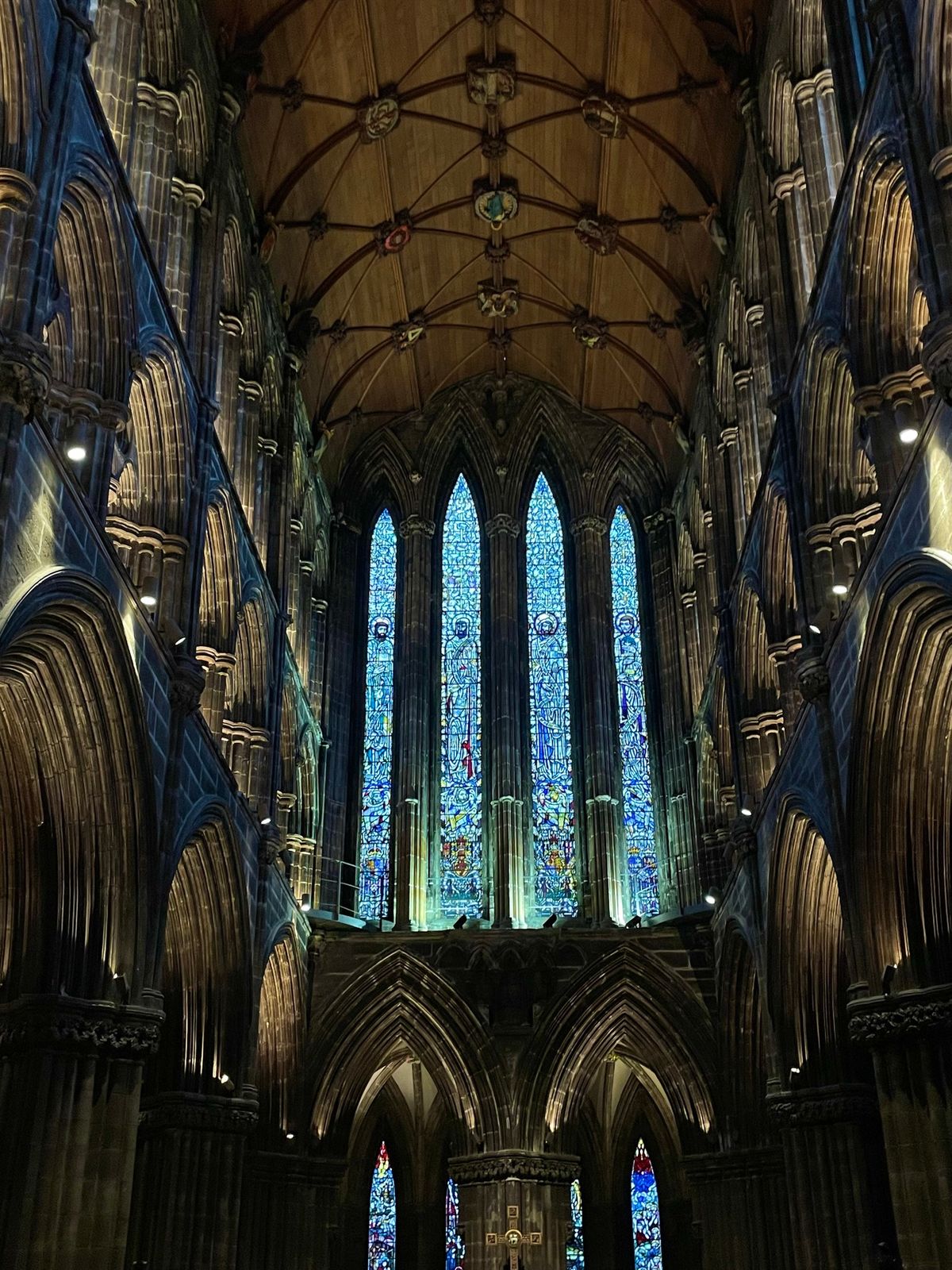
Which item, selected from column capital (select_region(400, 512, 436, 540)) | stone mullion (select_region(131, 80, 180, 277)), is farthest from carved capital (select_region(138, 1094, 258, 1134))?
column capital (select_region(400, 512, 436, 540))

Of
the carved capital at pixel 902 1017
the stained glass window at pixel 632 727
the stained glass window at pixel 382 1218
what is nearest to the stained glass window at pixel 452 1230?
the stained glass window at pixel 382 1218

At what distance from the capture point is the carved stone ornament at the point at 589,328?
96.4 ft

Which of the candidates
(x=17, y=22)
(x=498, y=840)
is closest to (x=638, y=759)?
(x=498, y=840)

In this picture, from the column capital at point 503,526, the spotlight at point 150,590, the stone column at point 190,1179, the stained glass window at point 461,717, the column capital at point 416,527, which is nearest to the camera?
the spotlight at point 150,590

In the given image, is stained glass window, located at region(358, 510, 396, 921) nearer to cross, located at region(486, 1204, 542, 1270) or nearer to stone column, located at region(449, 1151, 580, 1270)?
stone column, located at region(449, 1151, 580, 1270)

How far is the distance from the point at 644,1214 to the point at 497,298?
20037mm

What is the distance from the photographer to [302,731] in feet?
86.2

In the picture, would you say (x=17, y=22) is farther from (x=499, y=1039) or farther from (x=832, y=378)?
(x=499, y=1039)

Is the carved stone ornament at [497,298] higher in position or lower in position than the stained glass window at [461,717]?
higher

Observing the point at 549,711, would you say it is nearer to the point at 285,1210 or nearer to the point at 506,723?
the point at 506,723

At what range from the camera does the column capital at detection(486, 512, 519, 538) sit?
3053 cm

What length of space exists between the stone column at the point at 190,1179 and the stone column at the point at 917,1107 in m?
9.12

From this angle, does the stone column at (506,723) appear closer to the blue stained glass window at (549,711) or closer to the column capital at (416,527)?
the blue stained glass window at (549,711)

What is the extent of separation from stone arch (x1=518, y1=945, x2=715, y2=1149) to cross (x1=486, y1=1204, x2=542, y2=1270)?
3.68 feet
